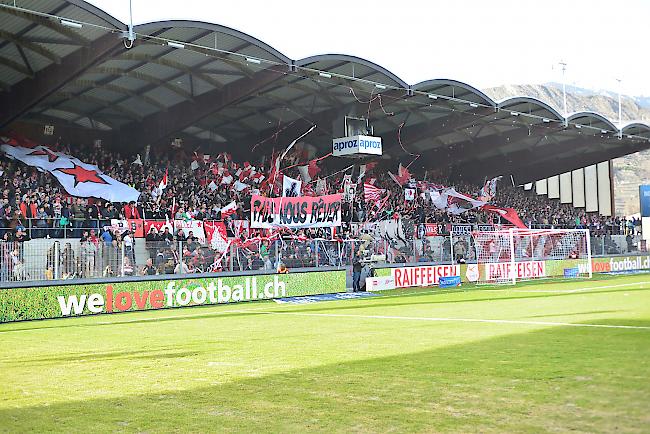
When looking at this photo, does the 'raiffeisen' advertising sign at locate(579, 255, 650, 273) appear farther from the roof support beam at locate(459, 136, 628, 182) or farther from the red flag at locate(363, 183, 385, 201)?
the red flag at locate(363, 183, 385, 201)

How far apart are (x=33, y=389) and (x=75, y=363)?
2382 mm

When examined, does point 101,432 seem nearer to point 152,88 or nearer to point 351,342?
Answer: point 351,342

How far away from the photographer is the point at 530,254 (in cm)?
3903

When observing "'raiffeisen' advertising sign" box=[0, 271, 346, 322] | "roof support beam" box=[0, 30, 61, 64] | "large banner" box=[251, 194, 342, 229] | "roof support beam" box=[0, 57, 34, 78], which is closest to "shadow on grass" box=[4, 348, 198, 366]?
"'raiffeisen' advertising sign" box=[0, 271, 346, 322]

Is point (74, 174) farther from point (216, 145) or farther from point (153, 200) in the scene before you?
point (216, 145)

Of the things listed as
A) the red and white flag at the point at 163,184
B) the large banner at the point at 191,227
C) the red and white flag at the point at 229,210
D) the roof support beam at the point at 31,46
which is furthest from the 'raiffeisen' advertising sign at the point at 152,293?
the roof support beam at the point at 31,46

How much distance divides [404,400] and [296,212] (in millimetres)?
26791

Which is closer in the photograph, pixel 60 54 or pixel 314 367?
pixel 314 367

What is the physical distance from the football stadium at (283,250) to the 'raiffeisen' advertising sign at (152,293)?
0.06m

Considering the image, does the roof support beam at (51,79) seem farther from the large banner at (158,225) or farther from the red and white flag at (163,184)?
the red and white flag at (163,184)

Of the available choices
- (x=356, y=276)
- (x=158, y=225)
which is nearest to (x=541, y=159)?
(x=356, y=276)

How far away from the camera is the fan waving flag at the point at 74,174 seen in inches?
1241

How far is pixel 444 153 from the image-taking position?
48.5 meters

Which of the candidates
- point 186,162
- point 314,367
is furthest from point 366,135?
point 314,367
